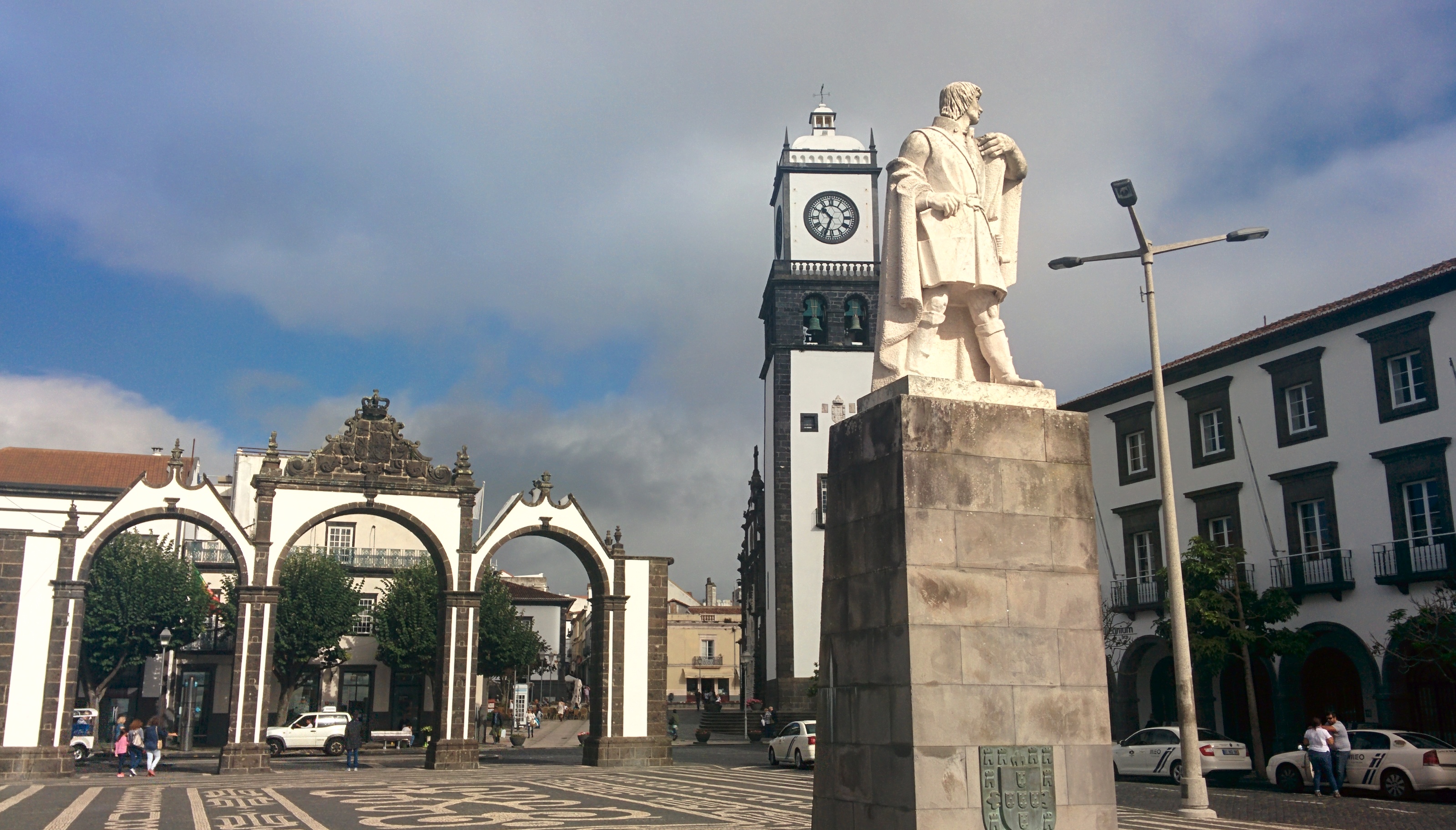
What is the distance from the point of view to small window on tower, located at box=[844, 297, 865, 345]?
4609 cm

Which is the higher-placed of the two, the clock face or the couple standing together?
the clock face

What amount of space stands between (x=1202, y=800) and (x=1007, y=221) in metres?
9.16

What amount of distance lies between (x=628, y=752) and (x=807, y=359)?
21.6 meters

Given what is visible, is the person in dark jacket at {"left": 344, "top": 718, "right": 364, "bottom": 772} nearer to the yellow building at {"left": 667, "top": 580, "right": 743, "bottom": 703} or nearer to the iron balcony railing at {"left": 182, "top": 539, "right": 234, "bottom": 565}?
the iron balcony railing at {"left": 182, "top": 539, "right": 234, "bottom": 565}

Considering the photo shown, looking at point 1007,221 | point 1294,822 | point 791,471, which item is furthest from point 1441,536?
point 791,471

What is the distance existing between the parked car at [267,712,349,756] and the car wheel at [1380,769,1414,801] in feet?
92.2

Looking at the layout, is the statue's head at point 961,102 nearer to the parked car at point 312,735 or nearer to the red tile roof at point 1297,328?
the red tile roof at point 1297,328

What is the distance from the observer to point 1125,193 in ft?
51.6

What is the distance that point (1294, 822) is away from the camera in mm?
14781

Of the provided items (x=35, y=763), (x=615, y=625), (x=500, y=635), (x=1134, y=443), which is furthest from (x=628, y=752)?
(x=500, y=635)

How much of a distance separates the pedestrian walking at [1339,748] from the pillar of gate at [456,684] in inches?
695

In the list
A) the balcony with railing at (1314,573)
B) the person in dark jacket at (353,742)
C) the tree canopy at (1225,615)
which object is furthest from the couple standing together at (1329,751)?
the person in dark jacket at (353,742)

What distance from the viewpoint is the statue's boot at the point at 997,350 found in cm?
857

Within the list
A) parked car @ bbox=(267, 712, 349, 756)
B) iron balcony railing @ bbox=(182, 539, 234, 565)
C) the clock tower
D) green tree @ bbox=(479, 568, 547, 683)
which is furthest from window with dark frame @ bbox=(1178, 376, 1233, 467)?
iron balcony railing @ bbox=(182, 539, 234, 565)
